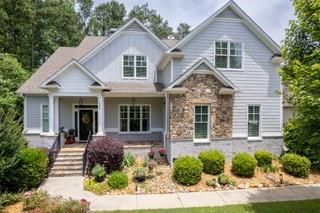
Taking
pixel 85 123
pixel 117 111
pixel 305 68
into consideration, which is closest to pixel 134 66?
pixel 117 111

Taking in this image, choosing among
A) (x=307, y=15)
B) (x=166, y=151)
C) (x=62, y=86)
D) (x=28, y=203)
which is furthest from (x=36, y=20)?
(x=307, y=15)

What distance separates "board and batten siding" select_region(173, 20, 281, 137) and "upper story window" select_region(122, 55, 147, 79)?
3.44 meters

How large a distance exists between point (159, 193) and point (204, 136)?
4.83 meters

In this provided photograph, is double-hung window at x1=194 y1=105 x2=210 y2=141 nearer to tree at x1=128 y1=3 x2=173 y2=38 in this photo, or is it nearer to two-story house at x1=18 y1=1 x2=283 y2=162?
two-story house at x1=18 y1=1 x2=283 y2=162

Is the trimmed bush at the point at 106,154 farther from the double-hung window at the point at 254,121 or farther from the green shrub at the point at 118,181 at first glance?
the double-hung window at the point at 254,121

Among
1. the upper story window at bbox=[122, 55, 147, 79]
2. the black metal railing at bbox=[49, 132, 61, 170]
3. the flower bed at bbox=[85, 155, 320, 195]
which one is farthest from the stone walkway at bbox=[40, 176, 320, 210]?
the upper story window at bbox=[122, 55, 147, 79]

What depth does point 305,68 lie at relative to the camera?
793cm

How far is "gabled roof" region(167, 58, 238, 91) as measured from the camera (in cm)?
1413

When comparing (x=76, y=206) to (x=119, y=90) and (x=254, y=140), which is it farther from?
(x=254, y=140)

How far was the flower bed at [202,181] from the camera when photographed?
456 inches

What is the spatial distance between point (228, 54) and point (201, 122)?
4712 mm

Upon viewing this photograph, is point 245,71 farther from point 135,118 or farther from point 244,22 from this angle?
point 135,118

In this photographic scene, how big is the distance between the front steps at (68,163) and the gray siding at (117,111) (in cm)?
333

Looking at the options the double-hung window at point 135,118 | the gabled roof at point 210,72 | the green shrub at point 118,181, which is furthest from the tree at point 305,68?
the double-hung window at point 135,118
